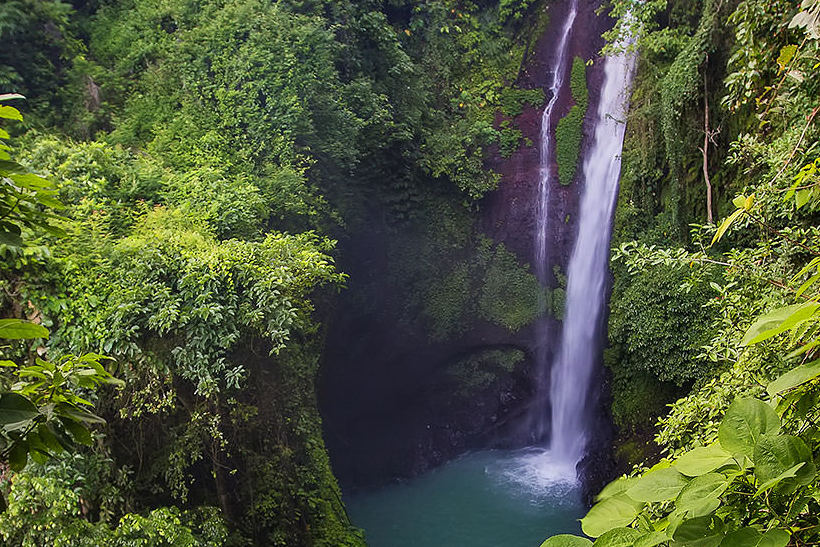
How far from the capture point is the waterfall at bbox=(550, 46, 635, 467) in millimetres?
8750

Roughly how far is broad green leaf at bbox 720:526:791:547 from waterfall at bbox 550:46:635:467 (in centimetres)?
824

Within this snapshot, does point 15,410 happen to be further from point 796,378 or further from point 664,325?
point 664,325

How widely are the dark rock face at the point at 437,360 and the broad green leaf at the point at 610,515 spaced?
8.15 metres

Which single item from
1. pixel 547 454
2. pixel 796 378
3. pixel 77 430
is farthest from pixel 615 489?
pixel 547 454

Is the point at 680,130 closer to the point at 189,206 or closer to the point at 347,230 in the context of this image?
the point at 347,230

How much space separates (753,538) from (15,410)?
4.22 feet

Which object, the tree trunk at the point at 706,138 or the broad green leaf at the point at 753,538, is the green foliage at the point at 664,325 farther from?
the broad green leaf at the point at 753,538

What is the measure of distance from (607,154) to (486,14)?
13.8ft

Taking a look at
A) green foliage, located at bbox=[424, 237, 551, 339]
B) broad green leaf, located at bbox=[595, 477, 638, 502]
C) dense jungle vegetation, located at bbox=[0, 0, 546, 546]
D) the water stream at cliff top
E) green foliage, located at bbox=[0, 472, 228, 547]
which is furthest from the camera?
green foliage, located at bbox=[424, 237, 551, 339]

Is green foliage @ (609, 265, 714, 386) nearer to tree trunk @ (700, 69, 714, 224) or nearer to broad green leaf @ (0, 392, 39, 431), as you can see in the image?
tree trunk @ (700, 69, 714, 224)

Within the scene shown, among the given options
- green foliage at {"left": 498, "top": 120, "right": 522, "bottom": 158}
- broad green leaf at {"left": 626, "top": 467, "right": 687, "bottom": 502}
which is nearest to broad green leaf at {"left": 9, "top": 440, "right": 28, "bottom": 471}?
broad green leaf at {"left": 626, "top": 467, "right": 687, "bottom": 502}

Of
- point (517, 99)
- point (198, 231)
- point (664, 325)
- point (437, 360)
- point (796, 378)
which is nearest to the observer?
point (796, 378)

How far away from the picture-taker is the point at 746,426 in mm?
817

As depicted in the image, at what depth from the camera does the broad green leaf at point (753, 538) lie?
0.69 metres
